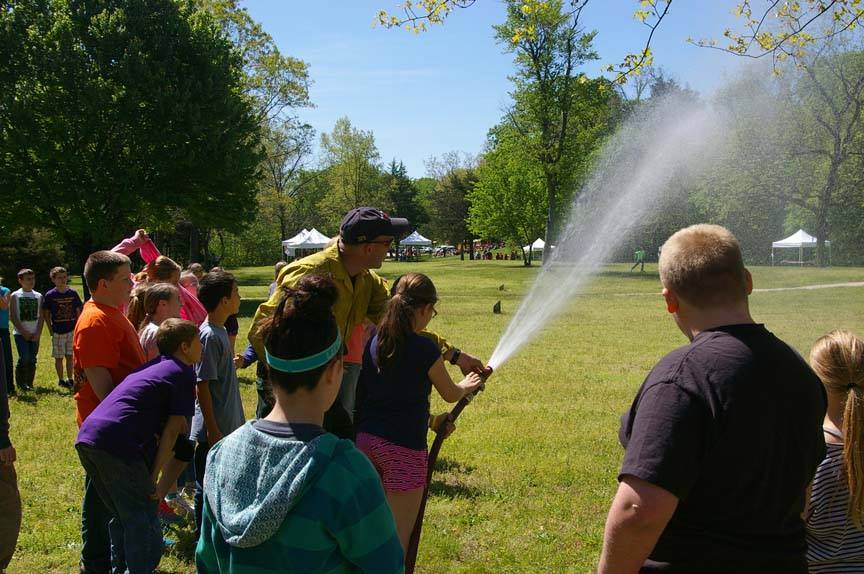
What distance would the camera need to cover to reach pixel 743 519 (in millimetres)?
2146

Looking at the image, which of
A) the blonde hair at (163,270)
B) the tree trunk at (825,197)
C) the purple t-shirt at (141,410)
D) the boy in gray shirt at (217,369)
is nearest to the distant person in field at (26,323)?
the blonde hair at (163,270)

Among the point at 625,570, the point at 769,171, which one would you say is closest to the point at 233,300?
the point at 625,570

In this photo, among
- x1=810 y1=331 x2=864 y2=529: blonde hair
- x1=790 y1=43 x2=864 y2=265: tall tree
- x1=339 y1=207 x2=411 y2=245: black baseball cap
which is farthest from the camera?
x1=790 y1=43 x2=864 y2=265: tall tree

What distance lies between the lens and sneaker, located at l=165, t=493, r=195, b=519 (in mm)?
5930

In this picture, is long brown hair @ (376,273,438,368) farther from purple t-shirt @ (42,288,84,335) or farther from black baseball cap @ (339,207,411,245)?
purple t-shirt @ (42,288,84,335)

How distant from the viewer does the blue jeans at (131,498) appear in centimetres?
407

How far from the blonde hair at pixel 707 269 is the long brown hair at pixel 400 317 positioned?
6.48ft

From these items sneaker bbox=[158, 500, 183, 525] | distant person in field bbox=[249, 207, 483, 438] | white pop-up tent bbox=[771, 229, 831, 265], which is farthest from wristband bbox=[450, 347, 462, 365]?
white pop-up tent bbox=[771, 229, 831, 265]

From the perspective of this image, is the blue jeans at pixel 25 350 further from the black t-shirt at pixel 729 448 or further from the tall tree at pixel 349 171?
the tall tree at pixel 349 171

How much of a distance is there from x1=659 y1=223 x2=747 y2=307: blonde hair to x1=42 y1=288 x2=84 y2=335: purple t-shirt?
11.3 meters

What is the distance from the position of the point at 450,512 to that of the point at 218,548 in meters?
4.25

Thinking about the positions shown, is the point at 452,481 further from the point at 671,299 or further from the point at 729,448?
the point at 729,448

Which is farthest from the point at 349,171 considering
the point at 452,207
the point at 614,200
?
the point at 614,200

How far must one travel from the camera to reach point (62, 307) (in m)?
11.5
